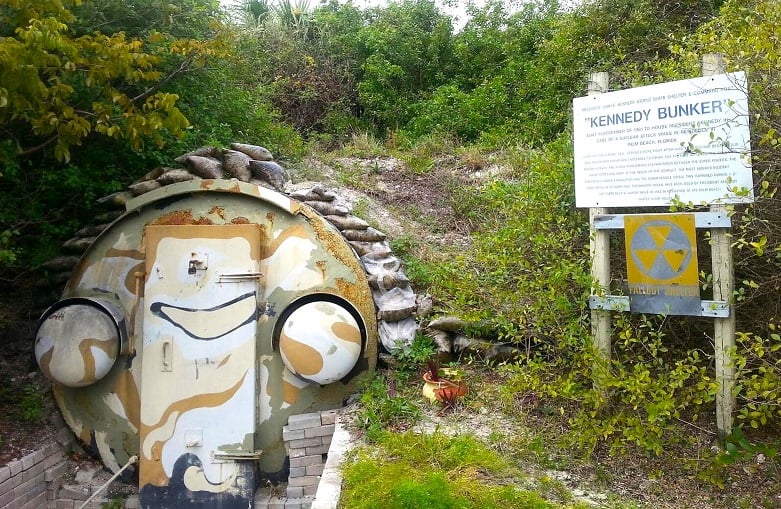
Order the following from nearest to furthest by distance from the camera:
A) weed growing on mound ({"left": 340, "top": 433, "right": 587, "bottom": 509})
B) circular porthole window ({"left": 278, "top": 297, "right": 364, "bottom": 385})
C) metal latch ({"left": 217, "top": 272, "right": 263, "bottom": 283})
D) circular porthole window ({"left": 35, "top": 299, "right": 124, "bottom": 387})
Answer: weed growing on mound ({"left": 340, "top": 433, "right": 587, "bottom": 509}) < circular porthole window ({"left": 278, "top": 297, "right": 364, "bottom": 385}) < circular porthole window ({"left": 35, "top": 299, "right": 124, "bottom": 387}) < metal latch ({"left": 217, "top": 272, "right": 263, "bottom": 283})

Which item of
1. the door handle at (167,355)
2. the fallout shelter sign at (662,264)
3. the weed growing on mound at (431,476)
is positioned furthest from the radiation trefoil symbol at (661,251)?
the door handle at (167,355)

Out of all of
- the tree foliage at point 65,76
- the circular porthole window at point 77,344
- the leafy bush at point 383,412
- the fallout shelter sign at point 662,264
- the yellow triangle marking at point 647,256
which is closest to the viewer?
the fallout shelter sign at point 662,264

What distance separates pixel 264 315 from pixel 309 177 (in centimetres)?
282

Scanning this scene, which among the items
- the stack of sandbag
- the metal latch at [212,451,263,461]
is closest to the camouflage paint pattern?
the metal latch at [212,451,263,461]

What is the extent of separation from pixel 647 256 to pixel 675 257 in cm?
16

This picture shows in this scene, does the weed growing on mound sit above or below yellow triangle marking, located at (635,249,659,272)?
below

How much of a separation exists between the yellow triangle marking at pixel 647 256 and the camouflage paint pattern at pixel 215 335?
7.25ft

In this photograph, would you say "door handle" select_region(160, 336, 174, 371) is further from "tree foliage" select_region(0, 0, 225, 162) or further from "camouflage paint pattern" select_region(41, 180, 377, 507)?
"tree foliage" select_region(0, 0, 225, 162)

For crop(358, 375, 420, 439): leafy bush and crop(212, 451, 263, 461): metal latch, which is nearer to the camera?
crop(358, 375, 420, 439): leafy bush

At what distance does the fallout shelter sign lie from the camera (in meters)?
3.34

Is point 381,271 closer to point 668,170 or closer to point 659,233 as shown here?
point 659,233

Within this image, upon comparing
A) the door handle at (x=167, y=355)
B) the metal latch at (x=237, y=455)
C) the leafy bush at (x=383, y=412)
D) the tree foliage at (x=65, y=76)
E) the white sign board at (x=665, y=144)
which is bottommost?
the metal latch at (x=237, y=455)

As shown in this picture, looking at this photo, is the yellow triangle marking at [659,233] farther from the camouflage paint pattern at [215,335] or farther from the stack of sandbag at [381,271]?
the camouflage paint pattern at [215,335]

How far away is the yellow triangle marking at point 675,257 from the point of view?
3.37m
